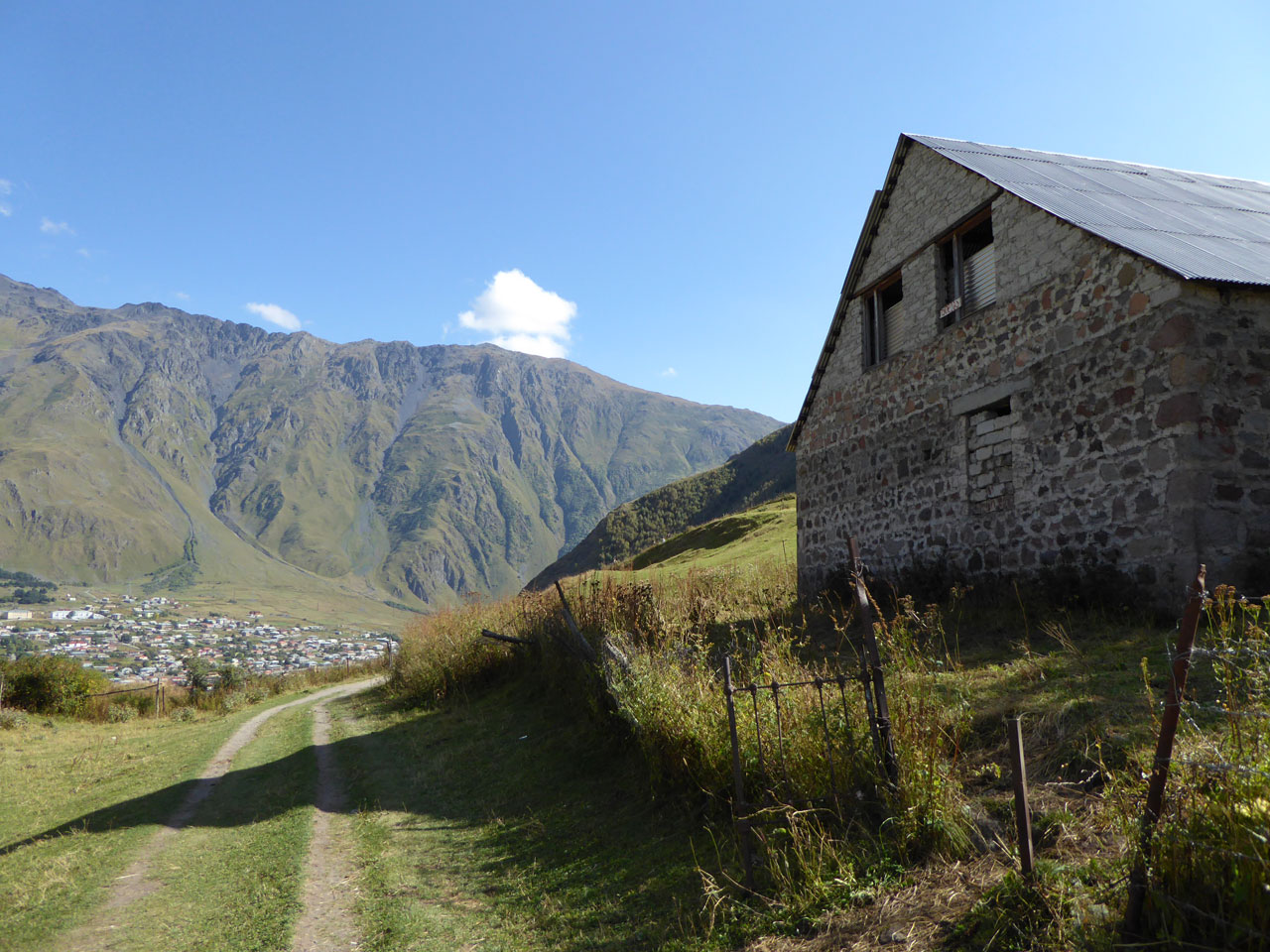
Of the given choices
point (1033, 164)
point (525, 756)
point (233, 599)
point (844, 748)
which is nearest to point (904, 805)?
point (844, 748)

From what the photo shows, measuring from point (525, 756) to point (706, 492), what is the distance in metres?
70.8

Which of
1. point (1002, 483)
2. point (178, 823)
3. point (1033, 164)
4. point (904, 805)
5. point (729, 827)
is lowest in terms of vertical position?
point (178, 823)

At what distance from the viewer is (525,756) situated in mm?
10758

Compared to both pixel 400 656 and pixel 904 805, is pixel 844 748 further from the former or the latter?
pixel 400 656

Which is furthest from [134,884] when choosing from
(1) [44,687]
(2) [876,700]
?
(1) [44,687]

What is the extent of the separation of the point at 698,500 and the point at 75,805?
230 feet

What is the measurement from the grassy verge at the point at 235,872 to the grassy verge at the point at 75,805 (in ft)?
1.89

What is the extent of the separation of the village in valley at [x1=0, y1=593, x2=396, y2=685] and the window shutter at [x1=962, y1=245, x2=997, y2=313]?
4996 centimetres

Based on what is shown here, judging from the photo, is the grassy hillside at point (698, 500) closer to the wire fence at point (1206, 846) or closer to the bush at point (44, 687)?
the bush at point (44, 687)

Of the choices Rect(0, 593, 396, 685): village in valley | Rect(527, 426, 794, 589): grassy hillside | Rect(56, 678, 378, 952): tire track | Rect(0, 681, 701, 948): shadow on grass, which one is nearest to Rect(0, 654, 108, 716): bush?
Rect(56, 678, 378, 952): tire track

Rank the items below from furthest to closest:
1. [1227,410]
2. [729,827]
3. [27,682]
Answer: [27,682], [1227,410], [729,827]

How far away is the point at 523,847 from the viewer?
7500 millimetres

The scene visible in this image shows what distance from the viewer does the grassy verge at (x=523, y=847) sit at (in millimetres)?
5605

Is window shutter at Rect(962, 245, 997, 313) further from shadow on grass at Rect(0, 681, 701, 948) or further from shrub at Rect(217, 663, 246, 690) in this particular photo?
shrub at Rect(217, 663, 246, 690)
